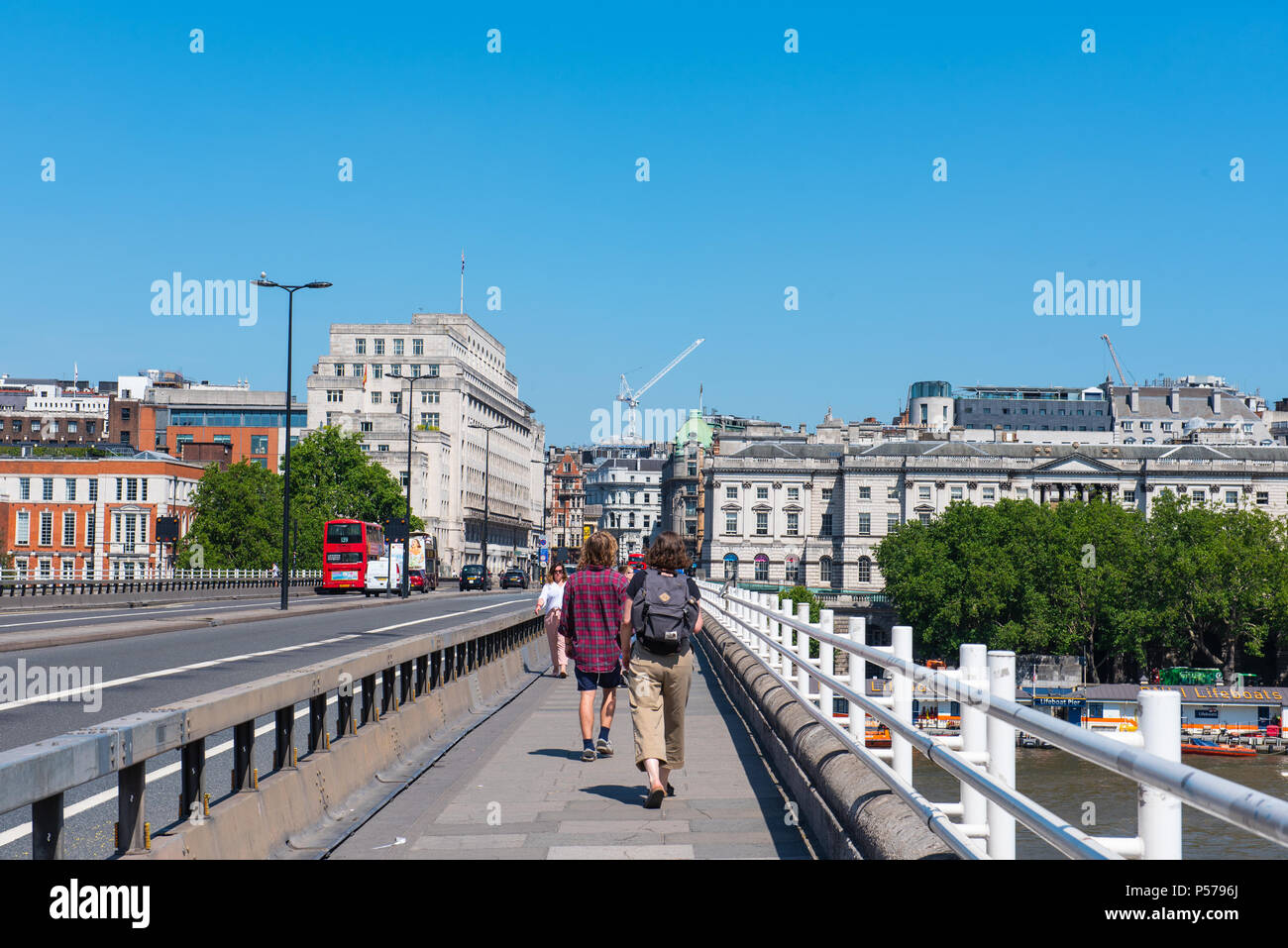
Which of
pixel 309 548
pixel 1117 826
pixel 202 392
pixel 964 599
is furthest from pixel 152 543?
pixel 1117 826

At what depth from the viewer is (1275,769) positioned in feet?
227

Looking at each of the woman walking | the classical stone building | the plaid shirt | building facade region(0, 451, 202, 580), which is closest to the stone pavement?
the plaid shirt

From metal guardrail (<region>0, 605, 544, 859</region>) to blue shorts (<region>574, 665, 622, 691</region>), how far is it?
1592mm

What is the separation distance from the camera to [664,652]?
35.6 feet

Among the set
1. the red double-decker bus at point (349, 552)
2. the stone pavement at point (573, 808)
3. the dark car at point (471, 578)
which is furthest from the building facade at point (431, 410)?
the stone pavement at point (573, 808)

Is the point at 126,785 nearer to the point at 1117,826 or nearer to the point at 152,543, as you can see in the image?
the point at 1117,826

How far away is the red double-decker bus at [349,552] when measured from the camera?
71000 mm

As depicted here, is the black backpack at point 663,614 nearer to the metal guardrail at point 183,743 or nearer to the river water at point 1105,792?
the metal guardrail at point 183,743

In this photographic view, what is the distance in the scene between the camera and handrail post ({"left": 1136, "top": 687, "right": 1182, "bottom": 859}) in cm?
370

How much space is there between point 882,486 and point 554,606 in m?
138

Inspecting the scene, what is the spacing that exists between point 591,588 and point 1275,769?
65.3 m

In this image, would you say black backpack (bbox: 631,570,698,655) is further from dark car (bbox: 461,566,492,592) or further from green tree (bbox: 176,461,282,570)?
green tree (bbox: 176,461,282,570)

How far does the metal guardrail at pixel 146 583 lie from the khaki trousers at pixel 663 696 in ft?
140

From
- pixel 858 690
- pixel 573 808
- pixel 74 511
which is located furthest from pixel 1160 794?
pixel 74 511
